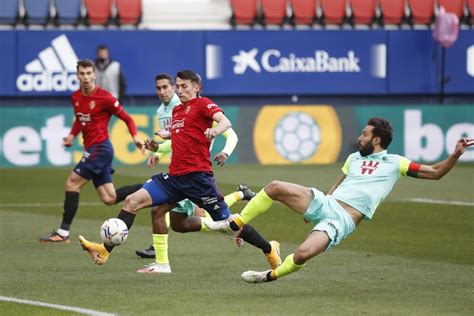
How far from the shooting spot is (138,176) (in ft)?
80.7

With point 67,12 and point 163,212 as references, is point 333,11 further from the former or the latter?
point 163,212

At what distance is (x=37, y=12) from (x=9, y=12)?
70 cm

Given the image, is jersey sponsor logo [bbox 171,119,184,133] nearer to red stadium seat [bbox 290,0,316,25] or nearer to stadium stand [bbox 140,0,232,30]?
stadium stand [bbox 140,0,232,30]

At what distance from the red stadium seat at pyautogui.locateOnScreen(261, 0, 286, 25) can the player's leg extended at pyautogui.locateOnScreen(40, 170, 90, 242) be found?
1666cm

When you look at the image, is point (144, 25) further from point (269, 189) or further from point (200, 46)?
point (269, 189)

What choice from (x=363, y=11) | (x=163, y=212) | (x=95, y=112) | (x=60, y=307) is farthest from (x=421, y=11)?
(x=60, y=307)

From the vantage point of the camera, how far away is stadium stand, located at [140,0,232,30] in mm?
30938

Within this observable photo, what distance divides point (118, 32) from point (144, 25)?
6.59 ft

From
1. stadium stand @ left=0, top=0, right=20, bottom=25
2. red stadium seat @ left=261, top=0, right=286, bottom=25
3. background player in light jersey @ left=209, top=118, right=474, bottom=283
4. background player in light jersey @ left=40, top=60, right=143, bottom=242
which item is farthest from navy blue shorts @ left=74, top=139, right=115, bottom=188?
red stadium seat @ left=261, top=0, right=286, bottom=25

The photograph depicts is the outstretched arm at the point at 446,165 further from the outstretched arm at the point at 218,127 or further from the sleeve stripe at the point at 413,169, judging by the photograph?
the outstretched arm at the point at 218,127

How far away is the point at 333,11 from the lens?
104ft

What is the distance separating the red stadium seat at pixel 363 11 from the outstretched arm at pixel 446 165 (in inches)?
842

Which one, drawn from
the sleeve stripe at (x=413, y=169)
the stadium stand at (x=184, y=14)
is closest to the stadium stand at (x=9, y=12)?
the stadium stand at (x=184, y=14)

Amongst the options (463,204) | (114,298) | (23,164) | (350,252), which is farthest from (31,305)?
(23,164)
